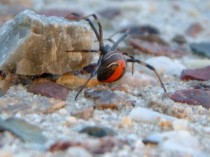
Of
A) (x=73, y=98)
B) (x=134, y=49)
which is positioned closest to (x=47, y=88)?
(x=73, y=98)

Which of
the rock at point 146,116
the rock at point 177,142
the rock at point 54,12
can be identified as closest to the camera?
the rock at point 177,142

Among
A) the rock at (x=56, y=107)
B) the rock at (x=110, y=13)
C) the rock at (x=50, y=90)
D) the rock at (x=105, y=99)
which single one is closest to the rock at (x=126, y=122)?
the rock at (x=105, y=99)

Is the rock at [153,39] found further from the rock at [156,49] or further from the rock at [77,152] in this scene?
the rock at [77,152]

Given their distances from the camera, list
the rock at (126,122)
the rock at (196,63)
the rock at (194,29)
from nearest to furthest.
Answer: the rock at (126,122), the rock at (196,63), the rock at (194,29)

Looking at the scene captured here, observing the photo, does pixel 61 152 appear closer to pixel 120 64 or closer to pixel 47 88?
pixel 47 88

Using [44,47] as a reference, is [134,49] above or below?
below

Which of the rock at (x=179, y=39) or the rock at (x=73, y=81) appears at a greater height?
the rock at (x=73, y=81)
